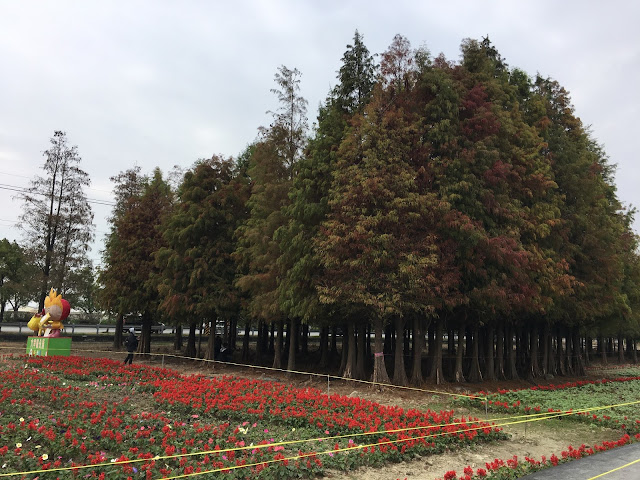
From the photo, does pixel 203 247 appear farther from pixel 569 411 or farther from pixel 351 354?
pixel 569 411

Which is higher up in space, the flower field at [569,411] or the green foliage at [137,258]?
the green foliage at [137,258]

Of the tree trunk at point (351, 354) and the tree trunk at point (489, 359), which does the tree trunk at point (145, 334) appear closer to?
the tree trunk at point (351, 354)

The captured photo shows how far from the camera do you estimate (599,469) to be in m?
7.48

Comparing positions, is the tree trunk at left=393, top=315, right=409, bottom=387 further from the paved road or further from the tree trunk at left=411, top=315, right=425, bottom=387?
the paved road

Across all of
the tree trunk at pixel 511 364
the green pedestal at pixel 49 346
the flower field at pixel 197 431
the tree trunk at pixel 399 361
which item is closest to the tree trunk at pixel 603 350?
the tree trunk at pixel 511 364

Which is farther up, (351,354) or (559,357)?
(351,354)

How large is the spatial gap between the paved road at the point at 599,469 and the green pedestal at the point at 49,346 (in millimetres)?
21040

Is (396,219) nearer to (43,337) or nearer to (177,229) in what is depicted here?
(177,229)

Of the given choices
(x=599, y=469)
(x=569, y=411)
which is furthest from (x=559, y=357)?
(x=599, y=469)

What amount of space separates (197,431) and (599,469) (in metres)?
6.63

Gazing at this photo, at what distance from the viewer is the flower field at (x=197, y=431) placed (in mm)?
6633

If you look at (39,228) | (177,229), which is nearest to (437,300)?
(177,229)

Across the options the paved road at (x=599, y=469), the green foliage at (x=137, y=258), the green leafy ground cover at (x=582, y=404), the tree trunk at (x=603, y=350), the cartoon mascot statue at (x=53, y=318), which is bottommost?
the tree trunk at (x=603, y=350)

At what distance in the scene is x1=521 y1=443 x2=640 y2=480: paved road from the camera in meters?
7.02
